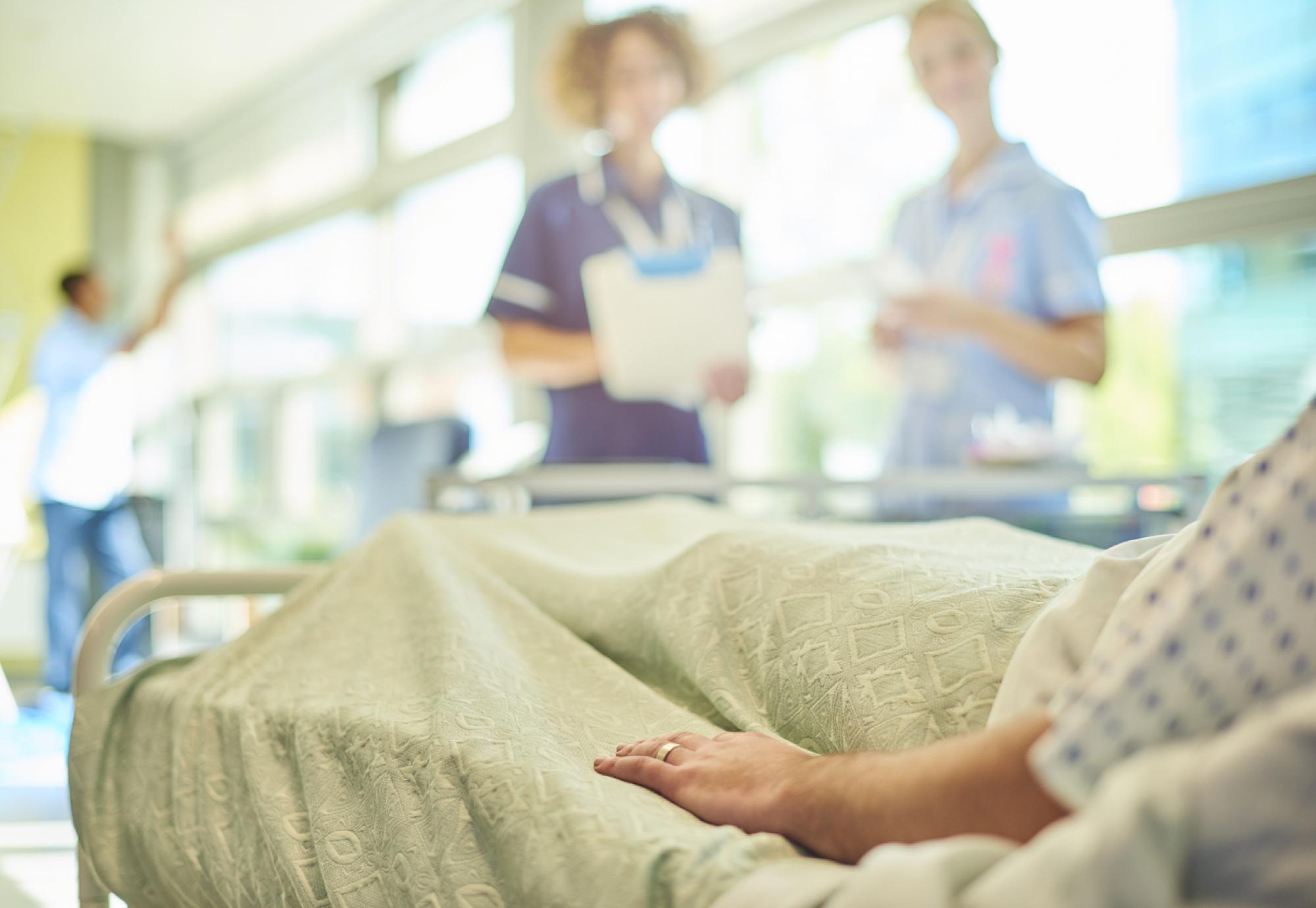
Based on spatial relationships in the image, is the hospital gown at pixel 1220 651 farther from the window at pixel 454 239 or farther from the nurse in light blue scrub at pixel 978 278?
the window at pixel 454 239

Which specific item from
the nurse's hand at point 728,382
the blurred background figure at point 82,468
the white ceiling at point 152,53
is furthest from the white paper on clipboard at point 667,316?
the white ceiling at point 152,53

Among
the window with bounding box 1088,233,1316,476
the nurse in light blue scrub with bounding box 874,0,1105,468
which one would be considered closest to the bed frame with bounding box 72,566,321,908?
the nurse in light blue scrub with bounding box 874,0,1105,468

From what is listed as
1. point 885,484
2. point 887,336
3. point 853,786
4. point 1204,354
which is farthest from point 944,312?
point 853,786

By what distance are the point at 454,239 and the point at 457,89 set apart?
2.19 feet

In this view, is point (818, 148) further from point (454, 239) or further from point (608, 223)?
point (454, 239)

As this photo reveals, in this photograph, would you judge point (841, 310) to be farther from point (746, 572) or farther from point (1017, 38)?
point (746, 572)

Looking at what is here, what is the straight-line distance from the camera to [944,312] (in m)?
2.21

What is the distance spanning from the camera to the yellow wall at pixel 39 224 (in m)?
6.61

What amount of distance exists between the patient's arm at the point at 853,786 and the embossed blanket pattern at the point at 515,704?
0.10 ft

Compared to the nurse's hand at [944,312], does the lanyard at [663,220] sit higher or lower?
higher

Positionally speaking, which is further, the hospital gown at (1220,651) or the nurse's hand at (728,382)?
the nurse's hand at (728,382)

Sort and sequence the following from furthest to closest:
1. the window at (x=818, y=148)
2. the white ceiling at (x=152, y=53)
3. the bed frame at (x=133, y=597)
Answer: the white ceiling at (x=152, y=53) → the window at (x=818, y=148) → the bed frame at (x=133, y=597)

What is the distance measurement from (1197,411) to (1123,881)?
8.25 feet

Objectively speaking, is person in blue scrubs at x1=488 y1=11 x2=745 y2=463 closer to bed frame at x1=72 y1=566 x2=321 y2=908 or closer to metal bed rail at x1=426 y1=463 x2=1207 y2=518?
metal bed rail at x1=426 y1=463 x2=1207 y2=518
